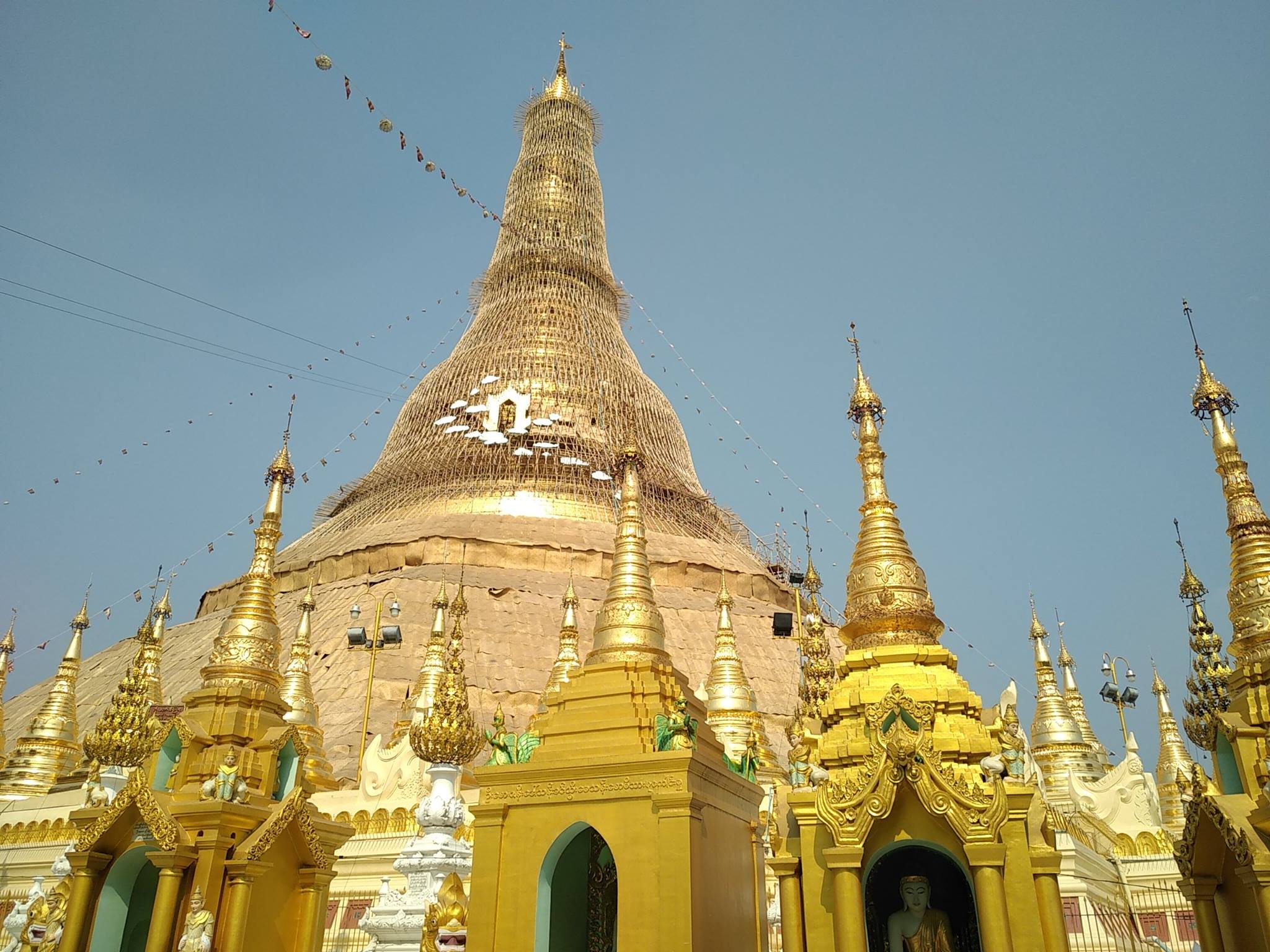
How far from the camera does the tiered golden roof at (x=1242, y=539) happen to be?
896 cm

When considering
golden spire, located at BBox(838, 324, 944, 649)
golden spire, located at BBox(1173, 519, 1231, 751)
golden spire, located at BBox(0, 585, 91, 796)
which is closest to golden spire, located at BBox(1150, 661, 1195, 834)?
golden spire, located at BBox(1173, 519, 1231, 751)

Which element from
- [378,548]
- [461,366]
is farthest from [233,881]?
[461,366]

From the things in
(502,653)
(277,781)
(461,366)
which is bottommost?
(277,781)

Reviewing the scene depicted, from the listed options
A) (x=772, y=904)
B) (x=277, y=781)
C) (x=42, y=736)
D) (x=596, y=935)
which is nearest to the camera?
(x=596, y=935)

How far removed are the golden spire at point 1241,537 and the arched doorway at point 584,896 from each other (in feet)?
20.2

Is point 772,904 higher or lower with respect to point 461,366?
lower

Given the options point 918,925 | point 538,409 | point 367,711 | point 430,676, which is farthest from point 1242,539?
point 538,409

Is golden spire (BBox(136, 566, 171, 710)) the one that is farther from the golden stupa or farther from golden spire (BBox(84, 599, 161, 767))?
the golden stupa

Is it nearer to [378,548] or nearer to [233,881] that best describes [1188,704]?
[233,881]

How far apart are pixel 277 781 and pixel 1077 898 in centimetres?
1107

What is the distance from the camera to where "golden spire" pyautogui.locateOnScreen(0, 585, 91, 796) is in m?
21.8

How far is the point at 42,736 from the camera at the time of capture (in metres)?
22.3

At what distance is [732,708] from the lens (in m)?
17.9

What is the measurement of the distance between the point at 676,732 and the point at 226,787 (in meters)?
5.20
